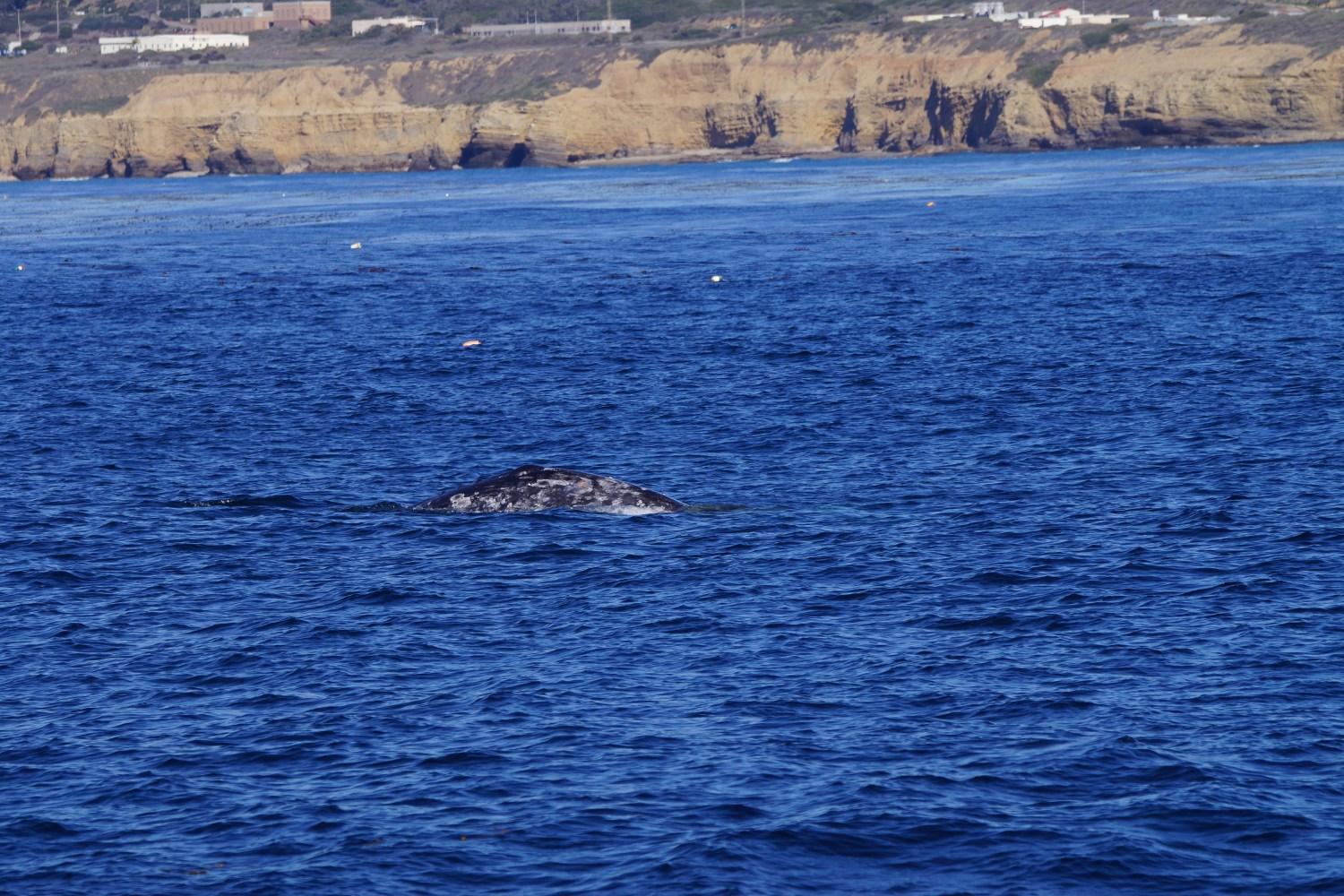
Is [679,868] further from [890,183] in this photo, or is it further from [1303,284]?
[890,183]

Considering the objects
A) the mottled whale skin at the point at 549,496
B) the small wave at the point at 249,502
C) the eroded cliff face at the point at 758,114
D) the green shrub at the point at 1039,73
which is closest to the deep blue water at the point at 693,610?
the small wave at the point at 249,502

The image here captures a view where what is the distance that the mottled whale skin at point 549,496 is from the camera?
26.0 meters

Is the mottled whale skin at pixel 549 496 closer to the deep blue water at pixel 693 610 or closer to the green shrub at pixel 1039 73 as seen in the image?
the deep blue water at pixel 693 610

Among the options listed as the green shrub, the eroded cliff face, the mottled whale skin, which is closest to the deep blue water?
the mottled whale skin

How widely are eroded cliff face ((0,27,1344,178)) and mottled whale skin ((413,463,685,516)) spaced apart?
14742 centimetres

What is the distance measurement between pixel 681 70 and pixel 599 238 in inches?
4300

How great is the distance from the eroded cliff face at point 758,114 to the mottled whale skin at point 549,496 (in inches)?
5804

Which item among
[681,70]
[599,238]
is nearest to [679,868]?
[599,238]

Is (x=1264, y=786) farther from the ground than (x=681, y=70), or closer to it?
closer to it

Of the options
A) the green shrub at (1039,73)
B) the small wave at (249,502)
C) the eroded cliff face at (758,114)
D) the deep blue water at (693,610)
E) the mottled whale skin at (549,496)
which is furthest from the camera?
the green shrub at (1039,73)

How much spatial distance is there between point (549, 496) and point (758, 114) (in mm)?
168511

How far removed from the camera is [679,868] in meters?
13.4

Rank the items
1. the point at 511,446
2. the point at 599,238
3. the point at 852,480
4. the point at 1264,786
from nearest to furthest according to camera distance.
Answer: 1. the point at 1264,786
2. the point at 852,480
3. the point at 511,446
4. the point at 599,238

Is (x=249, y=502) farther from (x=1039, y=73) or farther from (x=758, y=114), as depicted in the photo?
(x=758, y=114)
